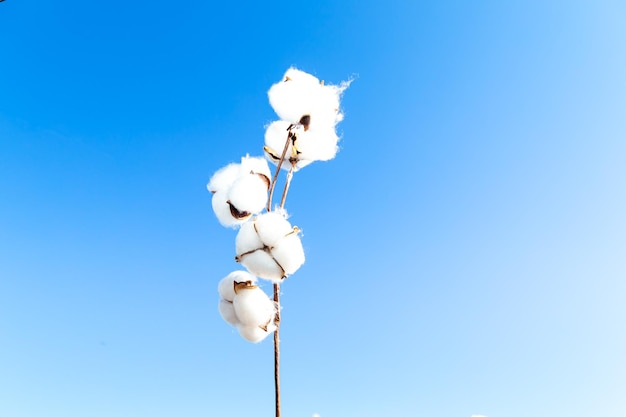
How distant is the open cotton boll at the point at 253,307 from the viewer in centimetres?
158

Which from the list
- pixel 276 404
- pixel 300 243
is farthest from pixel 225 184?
pixel 276 404

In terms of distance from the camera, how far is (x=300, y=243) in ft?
5.28

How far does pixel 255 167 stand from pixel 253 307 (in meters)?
0.50

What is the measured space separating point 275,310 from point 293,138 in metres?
0.65

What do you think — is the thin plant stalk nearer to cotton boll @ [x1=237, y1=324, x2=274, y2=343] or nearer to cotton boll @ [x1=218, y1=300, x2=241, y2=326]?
cotton boll @ [x1=237, y1=324, x2=274, y2=343]

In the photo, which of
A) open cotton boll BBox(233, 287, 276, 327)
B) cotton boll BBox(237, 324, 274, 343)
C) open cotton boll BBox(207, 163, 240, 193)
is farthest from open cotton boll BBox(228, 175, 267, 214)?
cotton boll BBox(237, 324, 274, 343)

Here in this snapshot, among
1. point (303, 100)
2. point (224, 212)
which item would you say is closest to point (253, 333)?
point (224, 212)

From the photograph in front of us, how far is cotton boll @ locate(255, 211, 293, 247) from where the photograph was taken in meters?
1.55

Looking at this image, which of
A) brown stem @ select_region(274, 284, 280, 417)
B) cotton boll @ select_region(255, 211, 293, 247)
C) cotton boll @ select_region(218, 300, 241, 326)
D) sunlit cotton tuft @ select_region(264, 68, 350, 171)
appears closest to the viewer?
brown stem @ select_region(274, 284, 280, 417)

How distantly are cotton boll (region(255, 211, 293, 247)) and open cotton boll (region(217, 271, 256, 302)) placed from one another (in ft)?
0.48

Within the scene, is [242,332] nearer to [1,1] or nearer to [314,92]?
[314,92]

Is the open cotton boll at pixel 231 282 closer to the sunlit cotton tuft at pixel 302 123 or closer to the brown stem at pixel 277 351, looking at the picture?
the brown stem at pixel 277 351

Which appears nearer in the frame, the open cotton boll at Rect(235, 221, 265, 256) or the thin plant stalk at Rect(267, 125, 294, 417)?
the thin plant stalk at Rect(267, 125, 294, 417)

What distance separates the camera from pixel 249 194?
1.64 m
